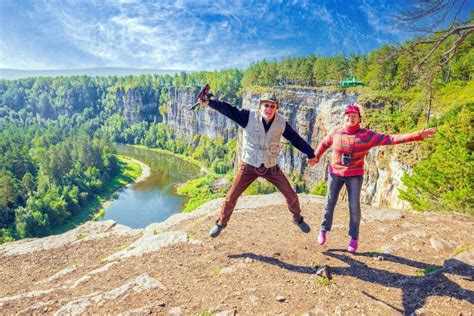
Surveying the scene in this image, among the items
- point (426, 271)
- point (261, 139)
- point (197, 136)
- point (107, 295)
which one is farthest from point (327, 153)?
point (197, 136)

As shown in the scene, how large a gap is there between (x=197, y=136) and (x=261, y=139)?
117m

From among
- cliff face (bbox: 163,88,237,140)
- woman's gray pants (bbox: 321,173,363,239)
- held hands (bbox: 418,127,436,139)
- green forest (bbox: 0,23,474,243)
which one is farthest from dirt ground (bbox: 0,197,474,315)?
cliff face (bbox: 163,88,237,140)

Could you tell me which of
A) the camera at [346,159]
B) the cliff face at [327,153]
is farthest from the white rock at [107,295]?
the cliff face at [327,153]

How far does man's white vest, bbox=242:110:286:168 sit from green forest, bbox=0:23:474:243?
333 centimetres

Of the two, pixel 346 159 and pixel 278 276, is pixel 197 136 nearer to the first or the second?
pixel 346 159

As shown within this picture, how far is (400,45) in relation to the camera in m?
7.79

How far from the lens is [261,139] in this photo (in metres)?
6.75

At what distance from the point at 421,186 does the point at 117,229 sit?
44.7 ft

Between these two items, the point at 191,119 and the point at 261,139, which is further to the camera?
the point at 191,119

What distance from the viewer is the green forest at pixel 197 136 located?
13.5 meters

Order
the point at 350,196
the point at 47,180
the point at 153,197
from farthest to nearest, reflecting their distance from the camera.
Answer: the point at 153,197 < the point at 47,180 < the point at 350,196

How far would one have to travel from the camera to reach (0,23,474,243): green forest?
13453 mm

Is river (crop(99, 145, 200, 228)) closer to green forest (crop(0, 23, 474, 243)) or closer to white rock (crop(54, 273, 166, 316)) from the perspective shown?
green forest (crop(0, 23, 474, 243))

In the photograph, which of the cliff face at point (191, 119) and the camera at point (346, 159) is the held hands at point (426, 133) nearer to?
the camera at point (346, 159)
